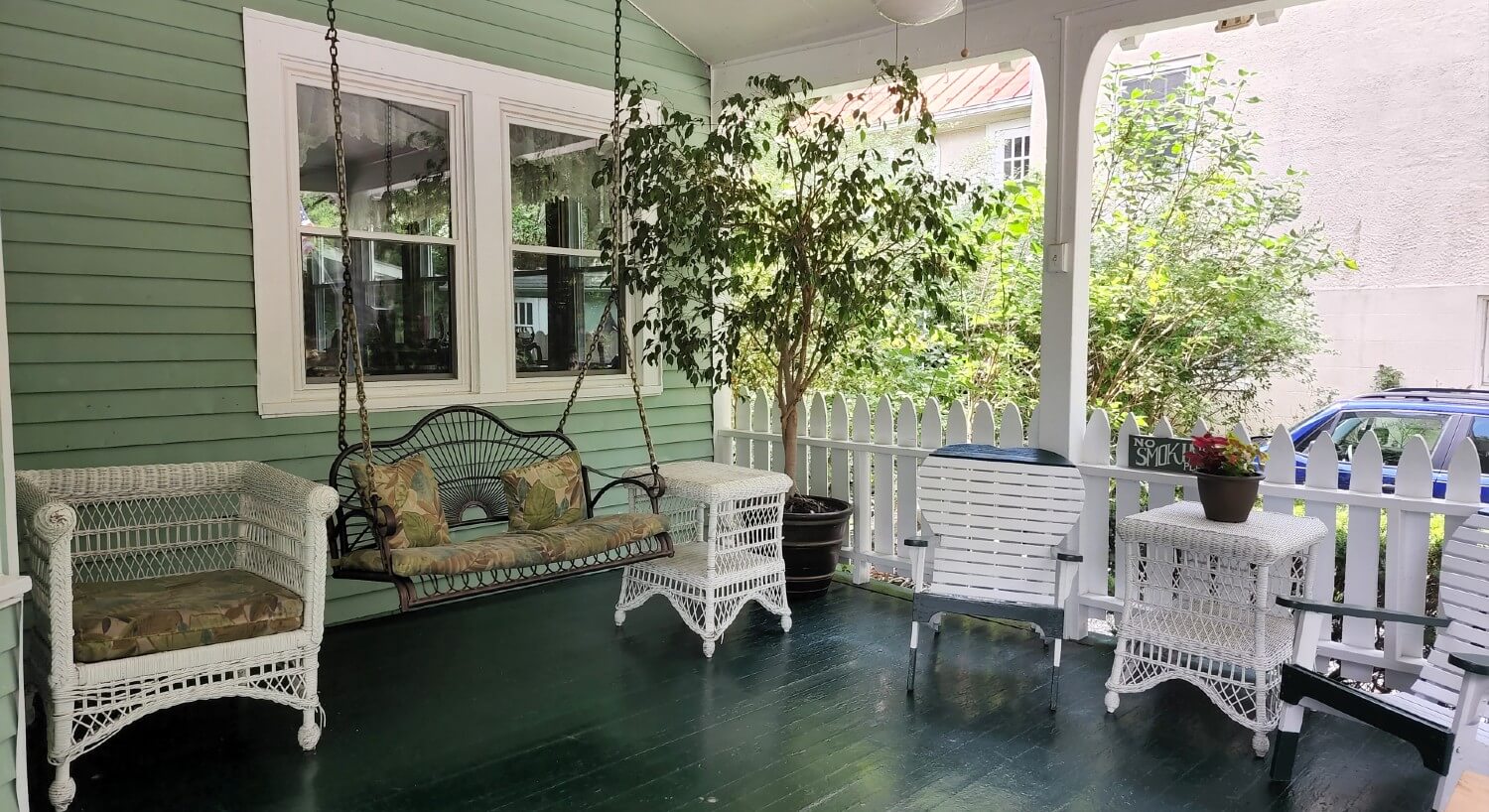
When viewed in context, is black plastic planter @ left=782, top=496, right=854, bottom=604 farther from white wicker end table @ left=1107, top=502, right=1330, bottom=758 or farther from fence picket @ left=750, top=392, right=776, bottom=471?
white wicker end table @ left=1107, top=502, right=1330, bottom=758

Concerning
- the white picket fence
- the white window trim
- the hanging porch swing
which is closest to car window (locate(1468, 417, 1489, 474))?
the white picket fence

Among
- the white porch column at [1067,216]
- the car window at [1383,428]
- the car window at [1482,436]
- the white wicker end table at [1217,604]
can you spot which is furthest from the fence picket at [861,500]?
the car window at [1482,436]

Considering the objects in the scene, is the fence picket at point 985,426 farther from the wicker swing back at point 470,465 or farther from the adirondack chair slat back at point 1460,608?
the adirondack chair slat back at point 1460,608

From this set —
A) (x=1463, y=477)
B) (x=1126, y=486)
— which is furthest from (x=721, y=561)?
(x=1463, y=477)

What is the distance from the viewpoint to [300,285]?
4125mm

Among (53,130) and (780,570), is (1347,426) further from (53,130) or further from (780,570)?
(53,130)

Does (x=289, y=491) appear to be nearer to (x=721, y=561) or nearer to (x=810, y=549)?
(x=721, y=561)

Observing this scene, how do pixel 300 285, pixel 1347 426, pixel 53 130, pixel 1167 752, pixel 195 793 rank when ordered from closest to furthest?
pixel 195 793, pixel 1167 752, pixel 53 130, pixel 300 285, pixel 1347 426

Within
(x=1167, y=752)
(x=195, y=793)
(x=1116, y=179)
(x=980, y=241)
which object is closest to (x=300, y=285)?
(x=195, y=793)

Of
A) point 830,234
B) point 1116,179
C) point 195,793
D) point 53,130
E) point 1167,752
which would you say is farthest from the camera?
point 1116,179

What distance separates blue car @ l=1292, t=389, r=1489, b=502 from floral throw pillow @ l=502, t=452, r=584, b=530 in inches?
142

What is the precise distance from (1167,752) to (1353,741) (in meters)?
0.64

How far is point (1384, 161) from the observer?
8227 mm

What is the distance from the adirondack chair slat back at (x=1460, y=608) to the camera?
2.74 meters
